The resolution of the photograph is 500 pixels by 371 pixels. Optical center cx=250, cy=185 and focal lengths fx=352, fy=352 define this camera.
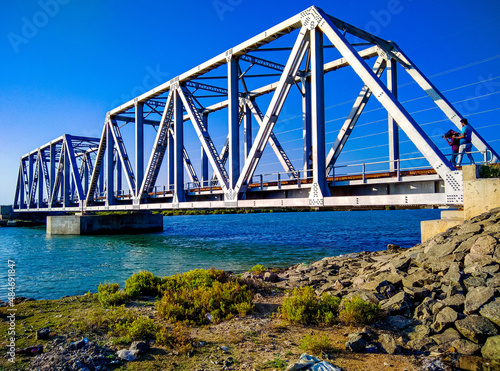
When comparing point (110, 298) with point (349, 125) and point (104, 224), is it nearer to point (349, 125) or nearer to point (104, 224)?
point (349, 125)

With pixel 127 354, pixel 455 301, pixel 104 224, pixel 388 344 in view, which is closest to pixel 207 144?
pixel 127 354

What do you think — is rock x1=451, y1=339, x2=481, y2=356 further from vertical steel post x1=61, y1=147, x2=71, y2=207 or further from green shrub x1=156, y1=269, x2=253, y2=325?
vertical steel post x1=61, y1=147, x2=71, y2=207

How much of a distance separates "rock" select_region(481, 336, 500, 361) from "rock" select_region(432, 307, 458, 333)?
2.35ft

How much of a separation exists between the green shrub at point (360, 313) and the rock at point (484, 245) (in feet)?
10.0

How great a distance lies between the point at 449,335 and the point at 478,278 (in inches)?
72.4

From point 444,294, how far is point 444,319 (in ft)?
3.31

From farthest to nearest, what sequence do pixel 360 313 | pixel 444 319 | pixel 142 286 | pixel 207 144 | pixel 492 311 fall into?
pixel 207 144
pixel 142 286
pixel 360 313
pixel 444 319
pixel 492 311

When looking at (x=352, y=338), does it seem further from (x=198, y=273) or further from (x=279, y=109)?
(x=279, y=109)

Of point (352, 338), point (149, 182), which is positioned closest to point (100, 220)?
point (149, 182)

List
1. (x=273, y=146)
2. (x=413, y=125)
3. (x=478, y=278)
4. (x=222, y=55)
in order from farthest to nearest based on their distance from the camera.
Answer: (x=273, y=146)
(x=222, y=55)
(x=413, y=125)
(x=478, y=278)

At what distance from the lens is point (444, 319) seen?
21.3 ft

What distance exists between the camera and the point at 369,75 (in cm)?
1569

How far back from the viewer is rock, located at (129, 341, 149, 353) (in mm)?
6305

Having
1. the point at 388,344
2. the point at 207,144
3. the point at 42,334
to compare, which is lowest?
the point at 42,334
